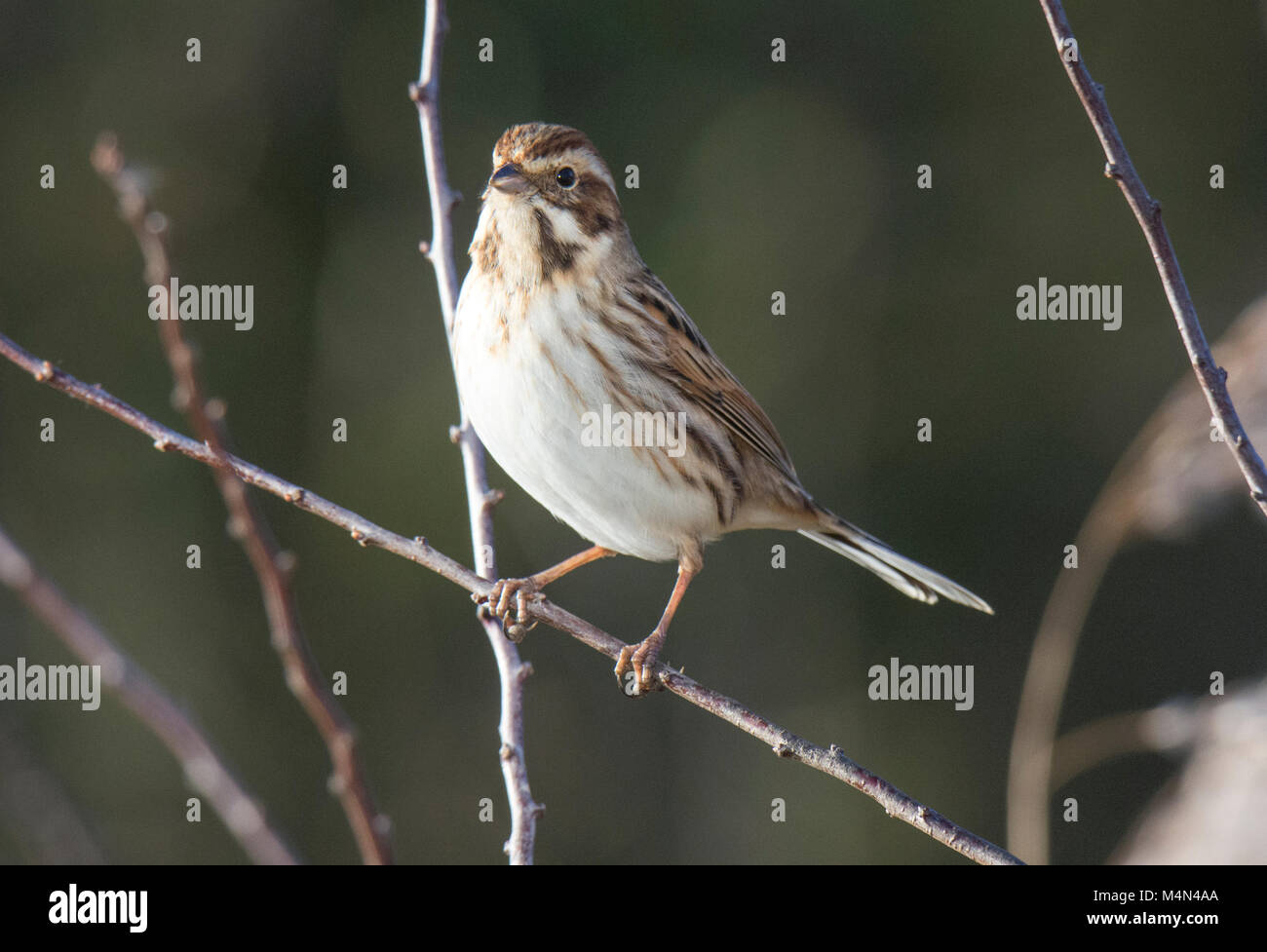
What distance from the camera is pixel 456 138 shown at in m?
8.05

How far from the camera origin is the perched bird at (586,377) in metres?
3.46

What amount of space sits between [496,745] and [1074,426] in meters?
4.19

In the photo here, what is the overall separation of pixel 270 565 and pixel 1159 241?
1497 mm

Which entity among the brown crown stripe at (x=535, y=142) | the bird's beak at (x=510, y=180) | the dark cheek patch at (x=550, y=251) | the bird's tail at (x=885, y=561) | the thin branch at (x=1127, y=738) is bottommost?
the thin branch at (x=1127, y=738)

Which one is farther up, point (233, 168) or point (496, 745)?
point (233, 168)

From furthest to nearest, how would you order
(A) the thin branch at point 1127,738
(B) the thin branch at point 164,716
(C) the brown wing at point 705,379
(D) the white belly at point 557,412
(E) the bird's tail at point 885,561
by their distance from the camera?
(E) the bird's tail at point 885,561
(C) the brown wing at point 705,379
(D) the white belly at point 557,412
(A) the thin branch at point 1127,738
(B) the thin branch at point 164,716

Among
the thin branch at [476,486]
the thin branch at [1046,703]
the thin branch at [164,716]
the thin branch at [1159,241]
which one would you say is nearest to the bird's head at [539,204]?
the thin branch at [476,486]

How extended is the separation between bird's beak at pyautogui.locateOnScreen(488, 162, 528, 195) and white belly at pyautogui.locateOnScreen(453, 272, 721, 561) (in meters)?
0.26

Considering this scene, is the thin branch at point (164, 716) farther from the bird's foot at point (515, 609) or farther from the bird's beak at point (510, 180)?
the bird's beak at point (510, 180)

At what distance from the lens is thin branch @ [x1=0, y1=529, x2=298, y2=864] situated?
2.07 m

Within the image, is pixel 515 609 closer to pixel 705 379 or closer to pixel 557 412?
pixel 557 412

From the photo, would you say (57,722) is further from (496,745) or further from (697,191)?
(697,191)

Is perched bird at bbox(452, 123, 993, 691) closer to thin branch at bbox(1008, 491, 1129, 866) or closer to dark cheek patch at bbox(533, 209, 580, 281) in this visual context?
dark cheek patch at bbox(533, 209, 580, 281)

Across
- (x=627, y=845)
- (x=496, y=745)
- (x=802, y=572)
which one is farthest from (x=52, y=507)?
(x=802, y=572)
